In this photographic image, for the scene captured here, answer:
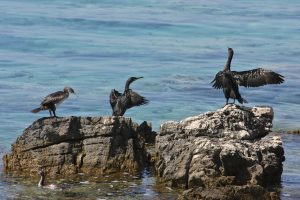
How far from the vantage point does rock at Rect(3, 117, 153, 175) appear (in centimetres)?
1684

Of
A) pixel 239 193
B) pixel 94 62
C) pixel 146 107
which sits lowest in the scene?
pixel 239 193

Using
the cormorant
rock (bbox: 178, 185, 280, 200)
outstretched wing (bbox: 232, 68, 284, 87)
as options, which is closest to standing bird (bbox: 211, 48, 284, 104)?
outstretched wing (bbox: 232, 68, 284, 87)

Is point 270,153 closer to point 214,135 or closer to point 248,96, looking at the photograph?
point 214,135

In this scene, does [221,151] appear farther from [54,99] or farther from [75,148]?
[54,99]

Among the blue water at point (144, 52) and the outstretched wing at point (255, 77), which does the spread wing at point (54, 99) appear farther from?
the outstretched wing at point (255, 77)

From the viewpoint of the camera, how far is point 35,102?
25.4 metres

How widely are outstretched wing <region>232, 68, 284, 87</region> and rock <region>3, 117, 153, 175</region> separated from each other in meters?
2.68

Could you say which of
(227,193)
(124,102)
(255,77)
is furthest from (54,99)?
(227,193)

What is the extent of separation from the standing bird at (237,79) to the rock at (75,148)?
229 cm

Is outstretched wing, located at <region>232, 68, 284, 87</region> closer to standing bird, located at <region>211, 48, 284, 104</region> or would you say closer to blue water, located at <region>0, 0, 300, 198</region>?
standing bird, located at <region>211, 48, 284, 104</region>

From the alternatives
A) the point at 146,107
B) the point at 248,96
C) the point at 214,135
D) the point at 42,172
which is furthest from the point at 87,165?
the point at 248,96

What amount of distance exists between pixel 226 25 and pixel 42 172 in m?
26.8

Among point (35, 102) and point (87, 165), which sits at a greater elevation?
point (35, 102)

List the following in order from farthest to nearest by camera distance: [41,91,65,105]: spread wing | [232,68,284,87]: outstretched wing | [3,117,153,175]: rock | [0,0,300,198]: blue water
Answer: [0,0,300,198]: blue water
[232,68,284,87]: outstretched wing
[41,91,65,105]: spread wing
[3,117,153,175]: rock
